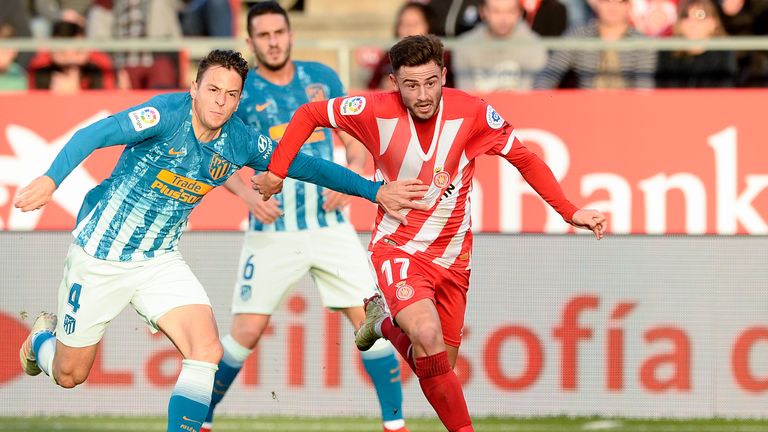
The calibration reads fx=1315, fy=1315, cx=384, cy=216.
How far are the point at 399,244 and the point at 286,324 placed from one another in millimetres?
2176

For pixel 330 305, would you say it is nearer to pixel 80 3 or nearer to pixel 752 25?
pixel 752 25

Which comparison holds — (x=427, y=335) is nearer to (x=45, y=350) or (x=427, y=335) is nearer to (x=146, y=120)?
(x=146, y=120)

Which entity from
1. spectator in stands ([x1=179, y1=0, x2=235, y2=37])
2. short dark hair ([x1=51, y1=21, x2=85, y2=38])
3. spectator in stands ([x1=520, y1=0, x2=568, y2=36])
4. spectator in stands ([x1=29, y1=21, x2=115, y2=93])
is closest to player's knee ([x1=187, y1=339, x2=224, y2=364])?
spectator in stands ([x1=29, y1=21, x2=115, y2=93])

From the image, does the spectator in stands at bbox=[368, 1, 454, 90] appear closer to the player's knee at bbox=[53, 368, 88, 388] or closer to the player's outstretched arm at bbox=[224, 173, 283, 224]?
the player's outstretched arm at bbox=[224, 173, 283, 224]

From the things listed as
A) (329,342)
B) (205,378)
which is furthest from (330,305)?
(205,378)

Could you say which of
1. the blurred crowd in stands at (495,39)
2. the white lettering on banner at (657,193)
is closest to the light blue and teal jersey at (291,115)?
the white lettering on banner at (657,193)

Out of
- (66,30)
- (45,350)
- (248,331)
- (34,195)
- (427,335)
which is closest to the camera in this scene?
(34,195)

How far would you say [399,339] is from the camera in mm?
6660

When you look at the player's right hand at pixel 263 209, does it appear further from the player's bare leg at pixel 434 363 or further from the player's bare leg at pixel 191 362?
the player's bare leg at pixel 434 363

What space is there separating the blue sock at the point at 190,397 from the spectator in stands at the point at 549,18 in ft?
18.5

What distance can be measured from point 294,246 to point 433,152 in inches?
57.5

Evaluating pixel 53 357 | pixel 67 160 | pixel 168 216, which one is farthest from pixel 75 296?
pixel 67 160

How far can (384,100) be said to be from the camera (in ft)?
21.4

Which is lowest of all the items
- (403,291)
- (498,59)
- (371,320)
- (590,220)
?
(371,320)
